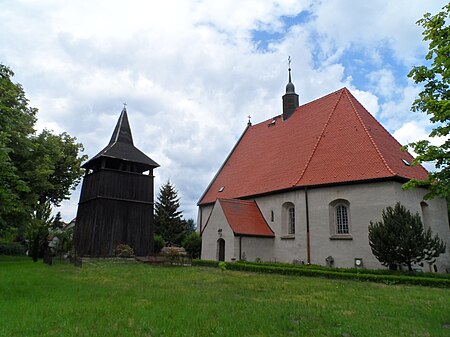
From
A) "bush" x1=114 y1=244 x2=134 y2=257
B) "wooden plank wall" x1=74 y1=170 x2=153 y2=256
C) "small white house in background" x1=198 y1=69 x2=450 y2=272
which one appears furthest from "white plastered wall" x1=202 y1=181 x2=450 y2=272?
"wooden plank wall" x1=74 y1=170 x2=153 y2=256

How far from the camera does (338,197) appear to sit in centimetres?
1875

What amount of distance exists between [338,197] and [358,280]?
6.12 m

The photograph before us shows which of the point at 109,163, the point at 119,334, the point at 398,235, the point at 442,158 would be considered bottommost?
the point at 119,334

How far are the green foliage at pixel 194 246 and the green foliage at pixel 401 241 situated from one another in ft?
44.3

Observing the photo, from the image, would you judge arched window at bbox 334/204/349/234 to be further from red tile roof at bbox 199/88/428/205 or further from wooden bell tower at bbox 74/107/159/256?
wooden bell tower at bbox 74/107/159/256

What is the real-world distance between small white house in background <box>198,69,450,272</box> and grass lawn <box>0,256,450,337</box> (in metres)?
7.52

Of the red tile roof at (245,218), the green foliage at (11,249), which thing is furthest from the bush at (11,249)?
the red tile roof at (245,218)

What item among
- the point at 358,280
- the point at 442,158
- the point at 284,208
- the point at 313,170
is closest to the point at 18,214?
the point at 284,208

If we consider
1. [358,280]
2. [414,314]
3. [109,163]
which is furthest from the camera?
[109,163]

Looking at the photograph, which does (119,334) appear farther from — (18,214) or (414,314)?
(18,214)

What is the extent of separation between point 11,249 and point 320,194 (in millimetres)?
31092

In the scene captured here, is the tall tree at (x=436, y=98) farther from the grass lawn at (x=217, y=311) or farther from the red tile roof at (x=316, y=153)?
the red tile roof at (x=316, y=153)

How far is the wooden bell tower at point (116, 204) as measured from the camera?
2577cm

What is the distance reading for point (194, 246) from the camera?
26266 millimetres
